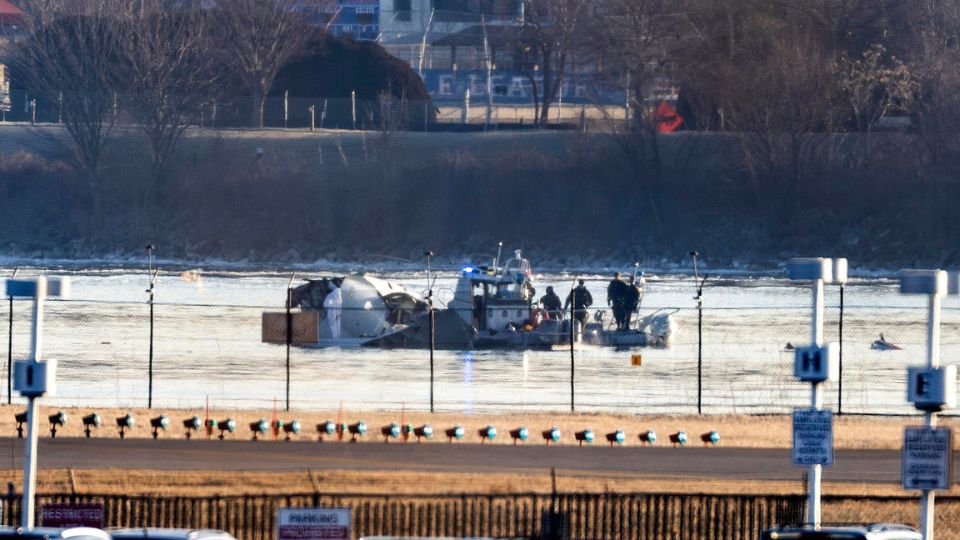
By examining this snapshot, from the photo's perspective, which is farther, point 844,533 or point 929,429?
point 929,429

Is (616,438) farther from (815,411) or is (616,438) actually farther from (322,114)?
(322,114)

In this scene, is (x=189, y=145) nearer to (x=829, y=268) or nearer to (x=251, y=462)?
(x=251, y=462)

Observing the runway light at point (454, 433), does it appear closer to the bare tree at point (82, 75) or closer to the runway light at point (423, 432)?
the runway light at point (423, 432)

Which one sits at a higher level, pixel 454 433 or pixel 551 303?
pixel 551 303

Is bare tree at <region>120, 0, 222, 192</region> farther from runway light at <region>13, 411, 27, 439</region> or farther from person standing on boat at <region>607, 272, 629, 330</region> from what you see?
runway light at <region>13, 411, 27, 439</region>

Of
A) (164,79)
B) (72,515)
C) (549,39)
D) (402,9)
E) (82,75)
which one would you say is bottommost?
(72,515)

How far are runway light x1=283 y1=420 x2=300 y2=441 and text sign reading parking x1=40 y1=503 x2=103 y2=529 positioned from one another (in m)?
9.94

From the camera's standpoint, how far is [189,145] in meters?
89.4

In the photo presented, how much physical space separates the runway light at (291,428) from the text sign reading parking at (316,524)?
1070cm

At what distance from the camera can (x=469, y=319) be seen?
45.3 meters

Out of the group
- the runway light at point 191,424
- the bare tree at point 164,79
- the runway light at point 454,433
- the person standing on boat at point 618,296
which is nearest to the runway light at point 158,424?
the runway light at point 191,424

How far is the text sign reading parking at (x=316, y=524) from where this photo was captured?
15703 millimetres

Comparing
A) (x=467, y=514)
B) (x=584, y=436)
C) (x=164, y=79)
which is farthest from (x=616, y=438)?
(x=164, y=79)

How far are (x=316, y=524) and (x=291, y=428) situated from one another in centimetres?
1115
